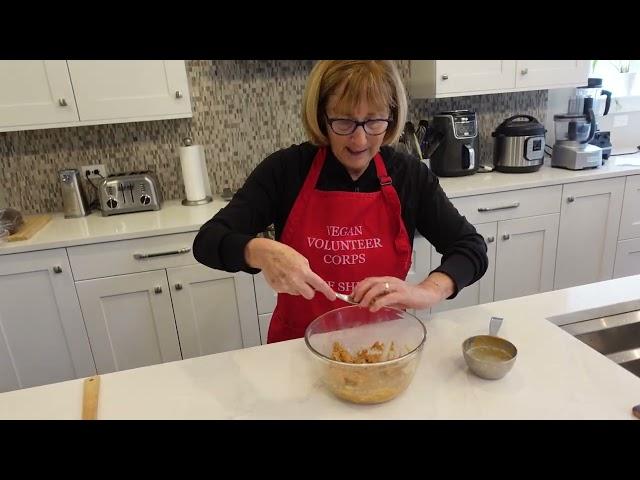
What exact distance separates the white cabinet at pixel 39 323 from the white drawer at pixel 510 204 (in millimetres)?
1795

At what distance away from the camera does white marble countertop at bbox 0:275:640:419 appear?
793mm

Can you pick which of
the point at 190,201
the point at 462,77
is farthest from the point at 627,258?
the point at 190,201

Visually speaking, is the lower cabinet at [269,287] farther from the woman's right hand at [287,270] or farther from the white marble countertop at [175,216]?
the woman's right hand at [287,270]

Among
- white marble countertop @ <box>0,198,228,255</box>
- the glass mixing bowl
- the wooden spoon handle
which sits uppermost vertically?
the glass mixing bowl

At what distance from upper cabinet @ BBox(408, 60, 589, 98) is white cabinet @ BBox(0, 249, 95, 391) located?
1923 mm

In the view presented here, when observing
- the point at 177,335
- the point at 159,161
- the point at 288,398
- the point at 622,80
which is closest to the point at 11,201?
the point at 159,161

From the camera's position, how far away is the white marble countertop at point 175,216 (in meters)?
1.89

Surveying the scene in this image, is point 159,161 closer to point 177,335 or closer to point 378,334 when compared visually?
point 177,335

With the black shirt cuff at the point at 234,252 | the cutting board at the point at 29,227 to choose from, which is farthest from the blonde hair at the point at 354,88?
the cutting board at the point at 29,227

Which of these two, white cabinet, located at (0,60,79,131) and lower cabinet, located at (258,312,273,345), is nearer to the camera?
white cabinet, located at (0,60,79,131)

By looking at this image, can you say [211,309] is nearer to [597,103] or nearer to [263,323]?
[263,323]

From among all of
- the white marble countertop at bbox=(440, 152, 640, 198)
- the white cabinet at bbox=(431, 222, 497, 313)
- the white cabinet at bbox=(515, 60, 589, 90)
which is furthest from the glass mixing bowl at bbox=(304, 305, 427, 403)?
the white cabinet at bbox=(515, 60, 589, 90)

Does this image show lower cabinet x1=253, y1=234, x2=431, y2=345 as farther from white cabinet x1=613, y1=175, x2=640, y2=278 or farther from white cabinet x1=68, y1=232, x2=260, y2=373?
white cabinet x1=613, y1=175, x2=640, y2=278

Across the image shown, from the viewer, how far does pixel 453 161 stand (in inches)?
99.7
